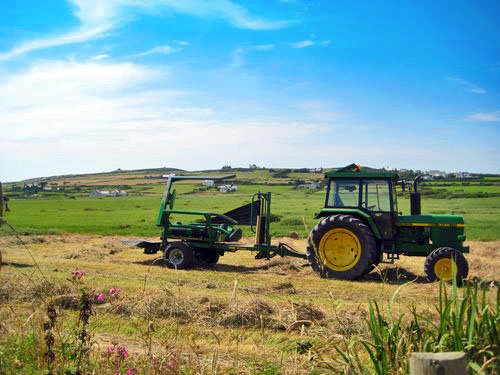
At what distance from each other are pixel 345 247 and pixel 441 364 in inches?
313

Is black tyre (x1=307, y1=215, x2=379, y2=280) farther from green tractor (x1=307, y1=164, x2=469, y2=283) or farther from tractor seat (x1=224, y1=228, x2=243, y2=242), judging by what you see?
tractor seat (x1=224, y1=228, x2=243, y2=242)

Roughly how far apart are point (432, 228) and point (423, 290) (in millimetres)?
2283

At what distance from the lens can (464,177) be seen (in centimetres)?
6188

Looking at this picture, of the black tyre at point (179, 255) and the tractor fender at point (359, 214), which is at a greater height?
the tractor fender at point (359, 214)

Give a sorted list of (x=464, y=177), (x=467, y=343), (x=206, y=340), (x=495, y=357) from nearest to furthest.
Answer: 1. (x=495, y=357)
2. (x=467, y=343)
3. (x=206, y=340)
4. (x=464, y=177)

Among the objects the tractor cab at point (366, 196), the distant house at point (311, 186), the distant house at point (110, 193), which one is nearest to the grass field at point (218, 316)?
the tractor cab at point (366, 196)

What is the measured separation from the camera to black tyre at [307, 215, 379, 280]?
395 inches

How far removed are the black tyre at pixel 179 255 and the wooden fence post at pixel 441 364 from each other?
9398 mm

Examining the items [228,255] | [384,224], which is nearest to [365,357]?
[384,224]

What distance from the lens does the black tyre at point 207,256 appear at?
495 inches

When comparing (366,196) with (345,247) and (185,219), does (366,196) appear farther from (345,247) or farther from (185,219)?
(185,219)

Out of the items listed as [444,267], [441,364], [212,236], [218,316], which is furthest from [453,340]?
[212,236]

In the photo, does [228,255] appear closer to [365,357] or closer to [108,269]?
[108,269]

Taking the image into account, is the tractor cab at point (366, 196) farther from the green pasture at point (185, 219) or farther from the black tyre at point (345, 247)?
the green pasture at point (185, 219)
